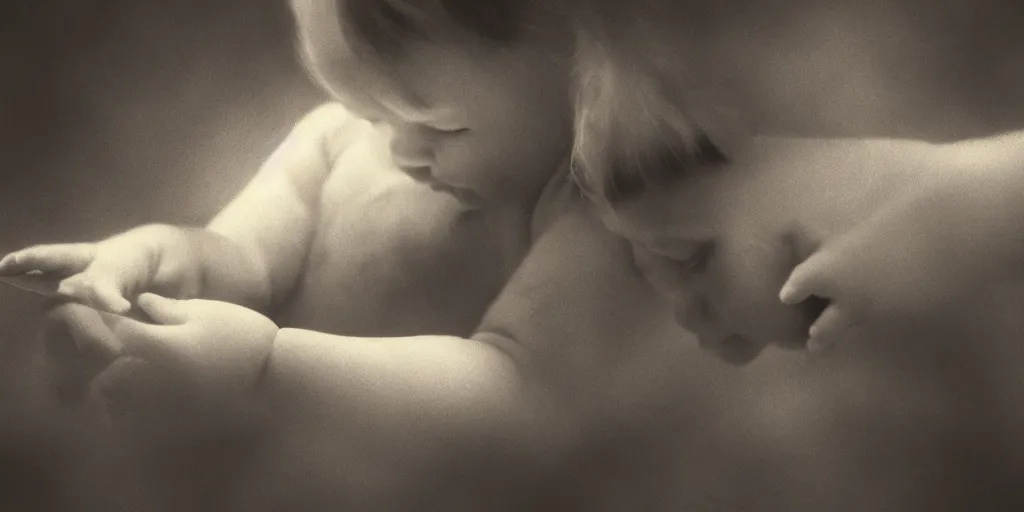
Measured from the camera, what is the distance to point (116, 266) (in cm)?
36

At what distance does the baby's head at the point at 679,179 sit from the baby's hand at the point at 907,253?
2cm

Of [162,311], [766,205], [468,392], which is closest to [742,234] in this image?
[766,205]

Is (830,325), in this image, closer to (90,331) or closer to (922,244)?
(922,244)

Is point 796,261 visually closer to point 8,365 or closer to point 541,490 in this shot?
point 541,490

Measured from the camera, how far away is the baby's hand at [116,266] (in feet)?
1.09

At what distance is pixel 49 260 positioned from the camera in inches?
13.2

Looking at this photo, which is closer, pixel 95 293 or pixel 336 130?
pixel 95 293

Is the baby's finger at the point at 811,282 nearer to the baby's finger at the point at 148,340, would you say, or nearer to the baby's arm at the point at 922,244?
the baby's arm at the point at 922,244

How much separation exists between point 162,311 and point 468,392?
0.13 metres

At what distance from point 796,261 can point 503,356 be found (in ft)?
0.43

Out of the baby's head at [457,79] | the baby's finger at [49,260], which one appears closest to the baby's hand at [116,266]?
the baby's finger at [49,260]

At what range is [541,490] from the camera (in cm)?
39

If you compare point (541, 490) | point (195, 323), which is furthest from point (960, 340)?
point (195, 323)

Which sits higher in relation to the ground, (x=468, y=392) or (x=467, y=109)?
(x=467, y=109)
